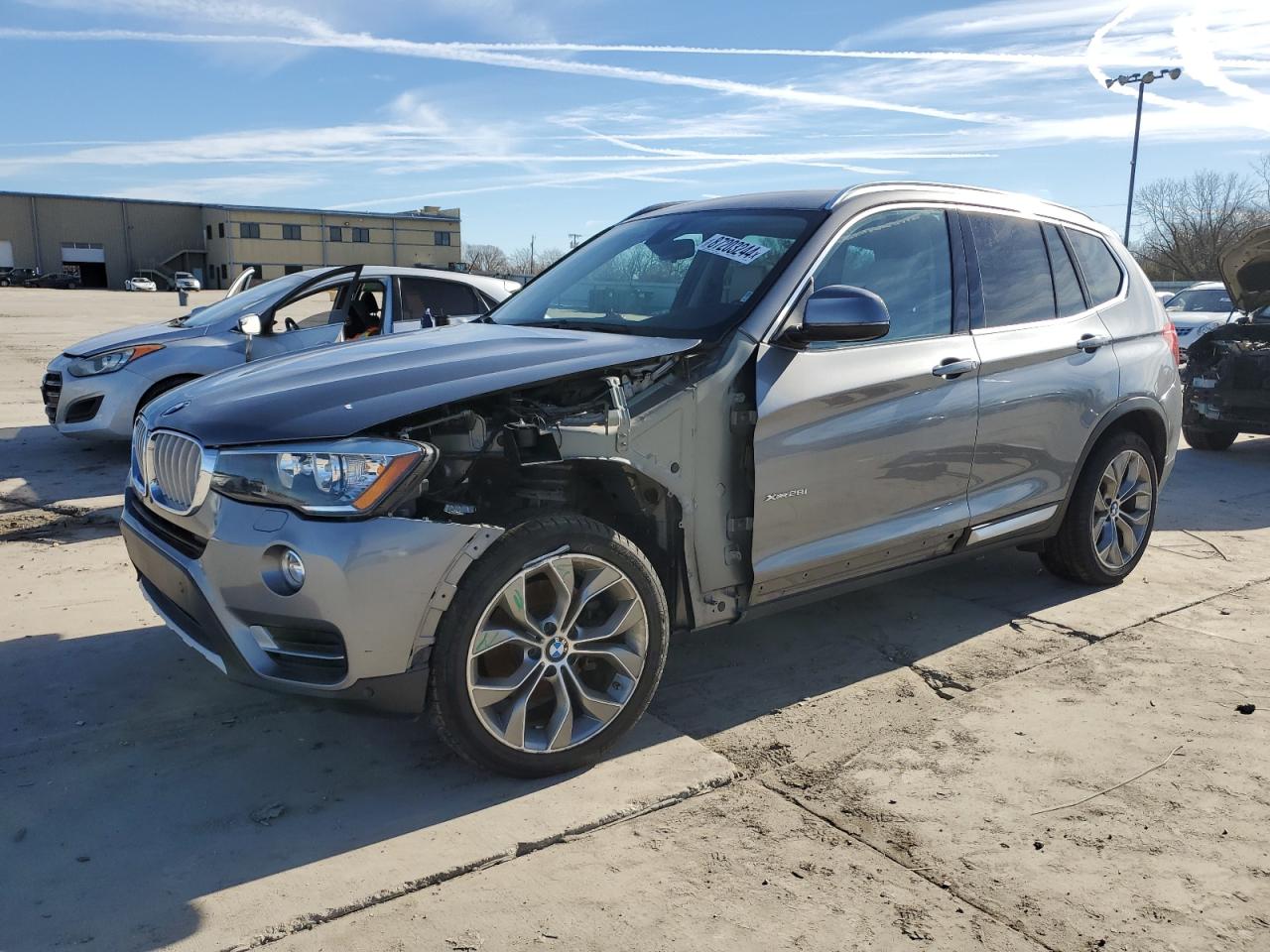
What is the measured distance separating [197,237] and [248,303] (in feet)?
285

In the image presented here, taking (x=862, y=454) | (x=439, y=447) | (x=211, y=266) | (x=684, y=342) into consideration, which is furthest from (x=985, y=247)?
(x=211, y=266)

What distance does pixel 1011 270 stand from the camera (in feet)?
15.1

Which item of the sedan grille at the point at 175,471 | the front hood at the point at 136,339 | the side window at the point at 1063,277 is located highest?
the side window at the point at 1063,277

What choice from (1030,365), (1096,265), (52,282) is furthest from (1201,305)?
(52,282)

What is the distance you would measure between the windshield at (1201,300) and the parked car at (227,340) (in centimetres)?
1448

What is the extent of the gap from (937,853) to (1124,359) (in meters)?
3.13

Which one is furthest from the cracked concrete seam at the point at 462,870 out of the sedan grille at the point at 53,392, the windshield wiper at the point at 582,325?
the sedan grille at the point at 53,392

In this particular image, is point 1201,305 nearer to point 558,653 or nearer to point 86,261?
point 558,653

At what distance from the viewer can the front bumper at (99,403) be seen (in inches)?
321

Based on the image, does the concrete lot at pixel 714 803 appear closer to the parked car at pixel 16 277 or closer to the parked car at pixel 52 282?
the parked car at pixel 52 282

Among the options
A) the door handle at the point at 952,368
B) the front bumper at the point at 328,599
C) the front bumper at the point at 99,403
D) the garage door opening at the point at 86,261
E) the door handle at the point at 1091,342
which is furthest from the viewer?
the garage door opening at the point at 86,261

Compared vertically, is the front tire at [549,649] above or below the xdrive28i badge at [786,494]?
below

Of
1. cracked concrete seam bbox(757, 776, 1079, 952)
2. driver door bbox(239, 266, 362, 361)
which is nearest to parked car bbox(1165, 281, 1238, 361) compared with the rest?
driver door bbox(239, 266, 362, 361)

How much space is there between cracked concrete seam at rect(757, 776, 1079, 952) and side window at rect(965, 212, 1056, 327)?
229cm
